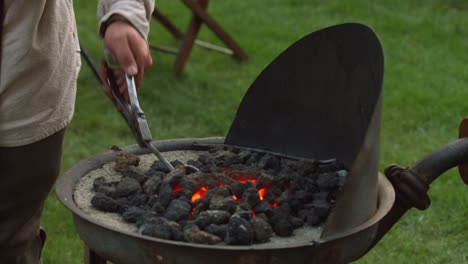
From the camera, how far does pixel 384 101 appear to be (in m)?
5.23

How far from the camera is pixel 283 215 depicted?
7.04ft

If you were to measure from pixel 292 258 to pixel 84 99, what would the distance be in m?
3.78

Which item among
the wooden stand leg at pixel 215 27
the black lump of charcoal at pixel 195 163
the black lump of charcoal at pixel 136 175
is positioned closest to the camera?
the black lump of charcoal at pixel 136 175

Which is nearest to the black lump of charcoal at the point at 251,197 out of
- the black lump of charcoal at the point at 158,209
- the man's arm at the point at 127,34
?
the black lump of charcoal at the point at 158,209

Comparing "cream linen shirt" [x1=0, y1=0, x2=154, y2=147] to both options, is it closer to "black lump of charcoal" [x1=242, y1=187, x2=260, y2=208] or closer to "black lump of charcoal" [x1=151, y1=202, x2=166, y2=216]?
"black lump of charcoal" [x1=151, y1=202, x2=166, y2=216]

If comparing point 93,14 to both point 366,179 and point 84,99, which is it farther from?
point 366,179

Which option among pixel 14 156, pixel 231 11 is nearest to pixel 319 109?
pixel 14 156

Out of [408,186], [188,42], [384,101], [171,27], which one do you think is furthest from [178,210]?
[171,27]

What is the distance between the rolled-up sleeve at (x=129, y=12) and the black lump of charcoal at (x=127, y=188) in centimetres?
46

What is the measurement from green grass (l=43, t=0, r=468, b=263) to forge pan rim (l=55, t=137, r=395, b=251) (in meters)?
1.10

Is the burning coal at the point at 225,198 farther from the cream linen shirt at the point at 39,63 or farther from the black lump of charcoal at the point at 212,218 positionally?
the cream linen shirt at the point at 39,63

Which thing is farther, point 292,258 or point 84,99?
point 84,99

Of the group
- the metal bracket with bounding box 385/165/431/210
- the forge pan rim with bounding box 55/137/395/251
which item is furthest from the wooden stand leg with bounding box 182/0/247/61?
the metal bracket with bounding box 385/165/431/210

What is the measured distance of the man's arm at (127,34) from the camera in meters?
2.05
